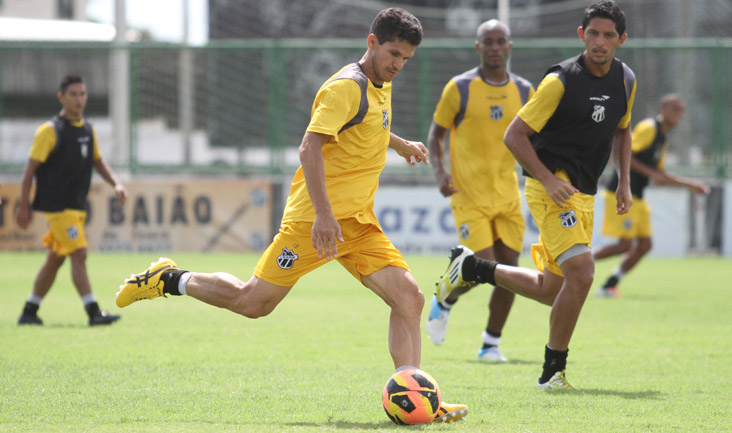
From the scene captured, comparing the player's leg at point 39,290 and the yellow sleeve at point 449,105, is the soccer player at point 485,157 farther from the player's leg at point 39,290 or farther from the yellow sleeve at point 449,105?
the player's leg at point 39,290

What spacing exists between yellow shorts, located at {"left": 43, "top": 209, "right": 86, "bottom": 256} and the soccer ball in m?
5.40

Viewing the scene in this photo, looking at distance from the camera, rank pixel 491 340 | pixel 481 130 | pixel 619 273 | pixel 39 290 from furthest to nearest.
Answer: pixel 619 273, pixel 39 290, pixel 481 130, pixel 491 340

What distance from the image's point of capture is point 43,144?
9953mm

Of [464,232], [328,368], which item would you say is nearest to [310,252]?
[328,368]

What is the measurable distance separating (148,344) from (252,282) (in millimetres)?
2844

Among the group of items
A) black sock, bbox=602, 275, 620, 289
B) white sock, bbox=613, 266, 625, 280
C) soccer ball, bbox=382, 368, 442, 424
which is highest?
soccer ball, bbox=382, 368, 442, 424

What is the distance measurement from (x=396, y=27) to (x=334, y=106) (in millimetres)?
544

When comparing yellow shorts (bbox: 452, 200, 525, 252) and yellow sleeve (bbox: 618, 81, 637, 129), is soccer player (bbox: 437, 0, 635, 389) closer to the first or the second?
yellow sleeve (bbox: 618, 81, 637, 129)

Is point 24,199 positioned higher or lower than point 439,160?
lower

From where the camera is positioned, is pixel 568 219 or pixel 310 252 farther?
pixel 568 219

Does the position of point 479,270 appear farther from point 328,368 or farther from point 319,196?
point 319,196

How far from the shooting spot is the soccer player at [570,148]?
6340 millimetres

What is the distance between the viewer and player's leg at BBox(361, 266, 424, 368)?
5.61m

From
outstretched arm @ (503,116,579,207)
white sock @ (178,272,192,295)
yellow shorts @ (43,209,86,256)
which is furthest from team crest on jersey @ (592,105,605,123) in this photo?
yellow shorts @ (43,209,86,256)
